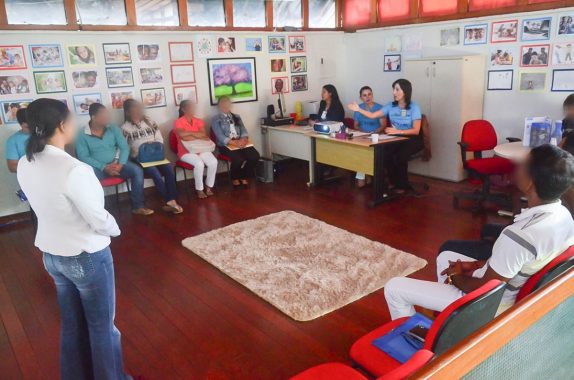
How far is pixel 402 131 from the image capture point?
17.1 ft

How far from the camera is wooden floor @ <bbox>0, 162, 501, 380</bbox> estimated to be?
2518mm

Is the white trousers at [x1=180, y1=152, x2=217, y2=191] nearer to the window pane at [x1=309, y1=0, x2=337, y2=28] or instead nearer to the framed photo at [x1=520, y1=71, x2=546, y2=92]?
the window pane at [x1=309, y1=0, x2=337, y2=28]

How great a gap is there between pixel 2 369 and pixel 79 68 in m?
3.58

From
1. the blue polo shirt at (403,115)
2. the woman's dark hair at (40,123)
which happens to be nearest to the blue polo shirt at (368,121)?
the blue polo shirt at (403,115)

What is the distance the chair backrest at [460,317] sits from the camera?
4.76 ft

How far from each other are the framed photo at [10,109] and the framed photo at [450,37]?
4875 mm

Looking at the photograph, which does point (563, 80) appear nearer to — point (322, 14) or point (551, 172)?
point (322, 14)

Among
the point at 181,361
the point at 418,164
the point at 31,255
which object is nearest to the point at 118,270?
the point at 31,255

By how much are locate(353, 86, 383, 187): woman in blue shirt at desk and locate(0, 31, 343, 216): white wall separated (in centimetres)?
142

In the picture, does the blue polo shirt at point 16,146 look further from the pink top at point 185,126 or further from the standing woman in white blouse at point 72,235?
the standing woman in white blouse at point 72,235

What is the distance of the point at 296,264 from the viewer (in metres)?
3.58

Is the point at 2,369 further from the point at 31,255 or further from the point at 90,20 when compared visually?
the point at 90,20

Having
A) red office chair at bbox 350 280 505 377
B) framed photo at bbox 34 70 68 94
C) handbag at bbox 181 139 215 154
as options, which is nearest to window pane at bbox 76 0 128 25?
framed photo at bbox 34 70 68 94

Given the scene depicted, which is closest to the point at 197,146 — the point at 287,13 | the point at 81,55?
the point at 81,55
